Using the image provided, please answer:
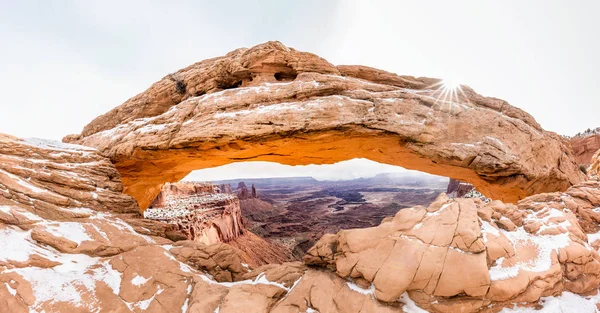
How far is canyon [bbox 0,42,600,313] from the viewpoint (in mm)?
6215

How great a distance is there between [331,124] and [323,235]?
15.6 feet

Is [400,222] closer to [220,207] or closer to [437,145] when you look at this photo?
[437,145]

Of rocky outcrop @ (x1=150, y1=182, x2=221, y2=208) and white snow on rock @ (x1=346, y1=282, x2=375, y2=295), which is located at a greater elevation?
white snow on rock @ (x1=346, y1=282, x2=375, y2=295)

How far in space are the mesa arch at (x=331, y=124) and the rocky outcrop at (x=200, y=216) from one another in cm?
2212

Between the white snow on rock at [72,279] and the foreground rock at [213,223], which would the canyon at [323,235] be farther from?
the foreground rock at [213,223]

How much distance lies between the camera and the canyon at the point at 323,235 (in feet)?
20.4

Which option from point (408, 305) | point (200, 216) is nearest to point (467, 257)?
point (408, 305)

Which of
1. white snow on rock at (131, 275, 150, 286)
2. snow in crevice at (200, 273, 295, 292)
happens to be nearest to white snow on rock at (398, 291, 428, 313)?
snow in crevice at (200, 273, 295, 292)

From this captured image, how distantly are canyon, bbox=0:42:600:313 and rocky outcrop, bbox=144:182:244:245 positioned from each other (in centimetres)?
1957

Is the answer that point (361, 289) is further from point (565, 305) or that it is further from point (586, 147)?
point (586, 147)

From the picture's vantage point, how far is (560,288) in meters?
6.30

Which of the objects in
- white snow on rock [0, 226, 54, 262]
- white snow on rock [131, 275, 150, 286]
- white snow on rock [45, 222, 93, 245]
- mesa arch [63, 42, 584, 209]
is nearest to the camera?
white snow on rock [0, 226, 54, 262]

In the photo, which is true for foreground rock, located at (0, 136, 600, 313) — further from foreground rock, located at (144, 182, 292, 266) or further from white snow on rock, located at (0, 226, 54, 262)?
foreground rock, located at (144, 182, 292, 266)

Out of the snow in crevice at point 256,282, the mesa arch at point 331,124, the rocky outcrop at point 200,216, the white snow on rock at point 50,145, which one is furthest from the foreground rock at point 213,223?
the snow in crevice at point 256,282
